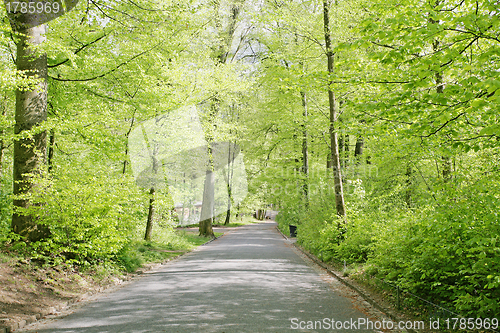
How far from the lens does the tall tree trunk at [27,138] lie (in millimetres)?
8539

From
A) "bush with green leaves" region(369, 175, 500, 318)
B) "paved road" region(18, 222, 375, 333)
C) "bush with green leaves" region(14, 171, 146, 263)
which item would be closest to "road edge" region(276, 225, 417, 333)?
"paved road" region(18, 222, 375, 333)

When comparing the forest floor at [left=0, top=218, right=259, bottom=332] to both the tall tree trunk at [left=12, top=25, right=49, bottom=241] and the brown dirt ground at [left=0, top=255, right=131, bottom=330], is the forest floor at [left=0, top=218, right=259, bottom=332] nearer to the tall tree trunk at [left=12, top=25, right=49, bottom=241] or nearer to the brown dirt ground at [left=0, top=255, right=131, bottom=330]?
the brown dirt ground at [left=0, top=255, right=131, bottom=330]

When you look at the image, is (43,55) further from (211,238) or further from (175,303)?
(211,238)

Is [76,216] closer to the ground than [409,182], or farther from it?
closer to the ground

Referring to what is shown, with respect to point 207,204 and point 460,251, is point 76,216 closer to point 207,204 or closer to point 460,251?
point 460,251

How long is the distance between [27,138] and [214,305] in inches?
249

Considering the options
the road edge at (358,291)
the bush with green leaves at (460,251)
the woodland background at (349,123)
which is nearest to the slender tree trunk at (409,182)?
the woodland background at (349,123)

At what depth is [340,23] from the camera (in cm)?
1205

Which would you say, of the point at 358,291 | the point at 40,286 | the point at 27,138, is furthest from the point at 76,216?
the point at 358,291

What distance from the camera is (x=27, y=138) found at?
8.68 meters

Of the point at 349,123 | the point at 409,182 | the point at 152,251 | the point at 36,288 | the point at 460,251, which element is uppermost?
the point at 349,123

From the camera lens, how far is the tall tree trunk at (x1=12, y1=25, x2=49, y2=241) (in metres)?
8.54

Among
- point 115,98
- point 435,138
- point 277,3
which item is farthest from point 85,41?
point 435,138

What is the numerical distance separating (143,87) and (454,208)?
37.1 ft
